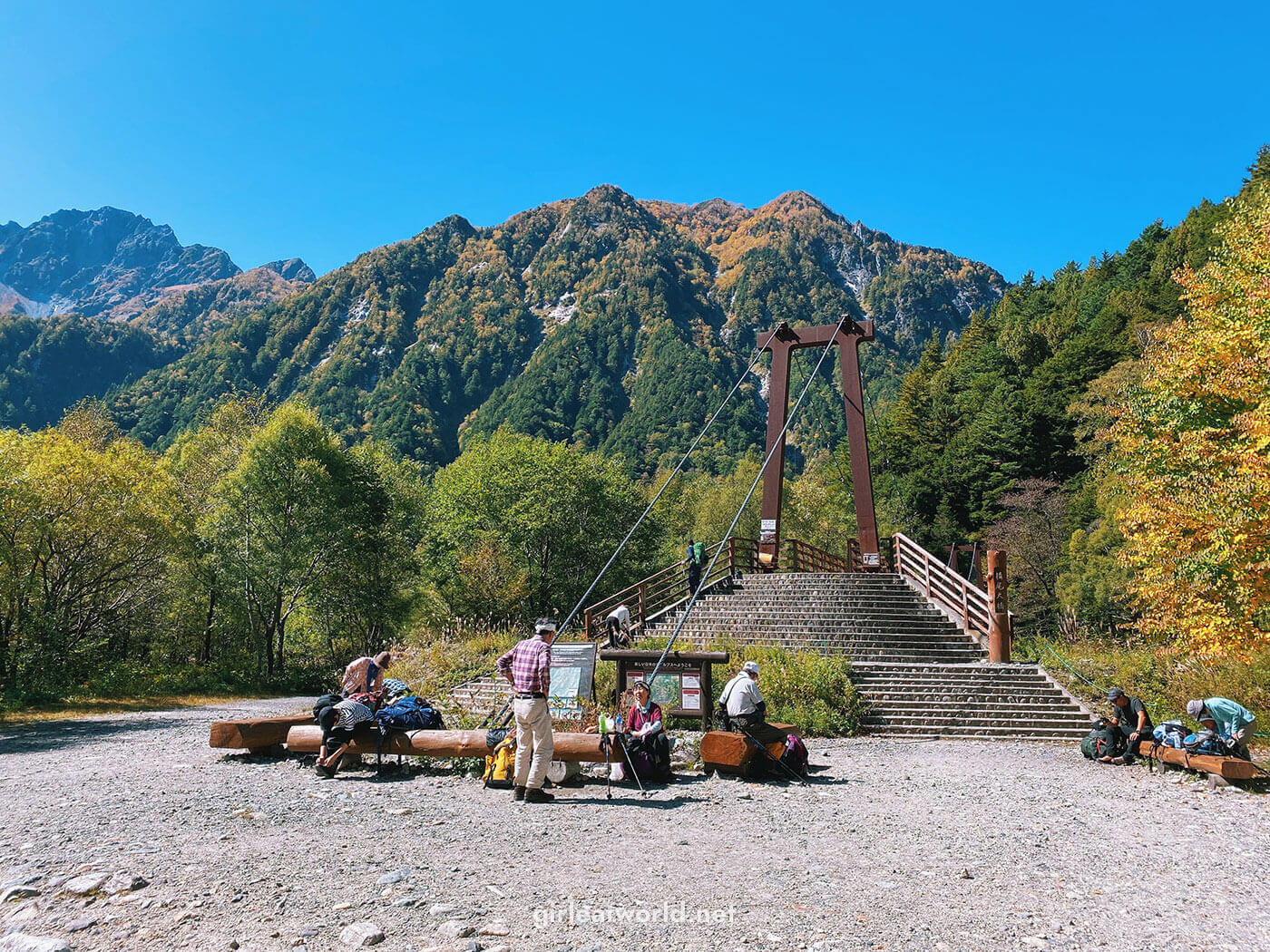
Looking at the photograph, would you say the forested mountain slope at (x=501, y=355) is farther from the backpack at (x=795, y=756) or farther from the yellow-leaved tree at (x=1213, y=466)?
the backpack at (x=795, y=756)

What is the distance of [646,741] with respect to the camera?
334 inches

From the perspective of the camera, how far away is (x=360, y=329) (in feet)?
537

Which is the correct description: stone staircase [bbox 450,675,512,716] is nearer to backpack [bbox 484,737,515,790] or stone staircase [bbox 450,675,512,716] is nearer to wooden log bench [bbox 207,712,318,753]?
wooden log bench [bbox 207,712,318,753]

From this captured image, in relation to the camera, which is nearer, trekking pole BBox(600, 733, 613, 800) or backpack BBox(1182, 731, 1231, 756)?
trekking pole BBox(600, 733, 613, 800)

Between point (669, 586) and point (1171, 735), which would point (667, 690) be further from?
point (669, 586)

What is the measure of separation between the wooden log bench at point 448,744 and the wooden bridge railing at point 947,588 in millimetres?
10809

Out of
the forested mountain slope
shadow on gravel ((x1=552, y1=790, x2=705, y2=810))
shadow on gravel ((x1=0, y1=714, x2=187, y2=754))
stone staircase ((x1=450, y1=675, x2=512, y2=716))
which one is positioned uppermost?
the forested mountain slope

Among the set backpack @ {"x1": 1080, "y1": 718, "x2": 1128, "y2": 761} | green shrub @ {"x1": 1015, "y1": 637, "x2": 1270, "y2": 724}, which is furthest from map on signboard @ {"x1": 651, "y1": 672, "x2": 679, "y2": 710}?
green shrub @ {"x1": 1015, "y1": 637, "x2": 1270, "y2": 724}

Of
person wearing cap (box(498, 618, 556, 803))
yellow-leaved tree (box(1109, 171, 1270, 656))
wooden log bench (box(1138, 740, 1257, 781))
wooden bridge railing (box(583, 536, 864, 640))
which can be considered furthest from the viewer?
wooden bridge railing (box(583, 536, 864, 640))

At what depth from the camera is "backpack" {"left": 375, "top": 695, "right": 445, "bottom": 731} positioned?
901 centimetres

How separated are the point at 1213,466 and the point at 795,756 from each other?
10084 millimetres

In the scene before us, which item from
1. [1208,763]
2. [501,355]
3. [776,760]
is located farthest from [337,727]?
[501,355]

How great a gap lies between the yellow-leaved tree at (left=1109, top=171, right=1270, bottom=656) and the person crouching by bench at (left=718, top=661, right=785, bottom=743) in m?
8.22

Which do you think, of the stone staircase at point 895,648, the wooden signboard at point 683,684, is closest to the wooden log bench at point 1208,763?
the stone staircase at point 895,648
